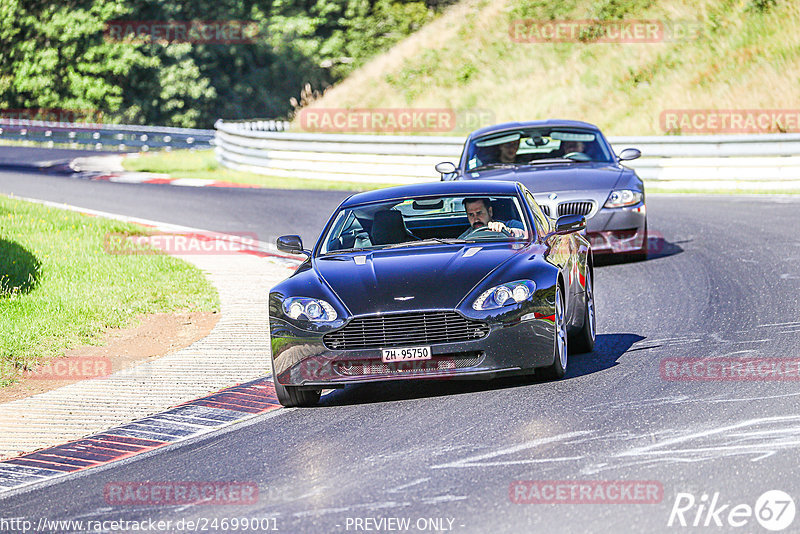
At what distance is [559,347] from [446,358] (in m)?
0.85

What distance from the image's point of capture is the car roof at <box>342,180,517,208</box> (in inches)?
392

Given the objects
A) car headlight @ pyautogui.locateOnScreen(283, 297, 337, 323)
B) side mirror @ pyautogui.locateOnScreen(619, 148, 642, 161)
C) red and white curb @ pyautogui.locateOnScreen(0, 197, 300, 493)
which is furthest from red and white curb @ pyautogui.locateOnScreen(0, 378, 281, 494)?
side mirror @ pyautogui.locateOnScreen(619, 148, 642, 161)

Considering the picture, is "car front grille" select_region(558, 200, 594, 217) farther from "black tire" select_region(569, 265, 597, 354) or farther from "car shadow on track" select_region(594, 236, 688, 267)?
"black tire" select_region(569, 265, 597, 354)

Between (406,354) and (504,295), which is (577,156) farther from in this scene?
(406,354)

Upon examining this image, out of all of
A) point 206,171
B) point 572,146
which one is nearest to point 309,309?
point 572,146

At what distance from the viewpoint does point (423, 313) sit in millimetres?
8266

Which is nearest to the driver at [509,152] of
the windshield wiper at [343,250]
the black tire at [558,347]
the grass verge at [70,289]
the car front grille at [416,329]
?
the grass verge at [70,289]

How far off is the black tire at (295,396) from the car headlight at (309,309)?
49 centimetres

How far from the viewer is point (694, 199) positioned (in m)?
22.6

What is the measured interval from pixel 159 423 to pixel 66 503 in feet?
6.32

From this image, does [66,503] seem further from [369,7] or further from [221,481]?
[369,7]

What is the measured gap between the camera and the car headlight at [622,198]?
47.3 feet

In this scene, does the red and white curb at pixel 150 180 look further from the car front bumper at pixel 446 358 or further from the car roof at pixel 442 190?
the car front bumper at pixel 446 358

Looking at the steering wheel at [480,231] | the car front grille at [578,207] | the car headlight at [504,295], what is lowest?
the car headlight at [504,295]
